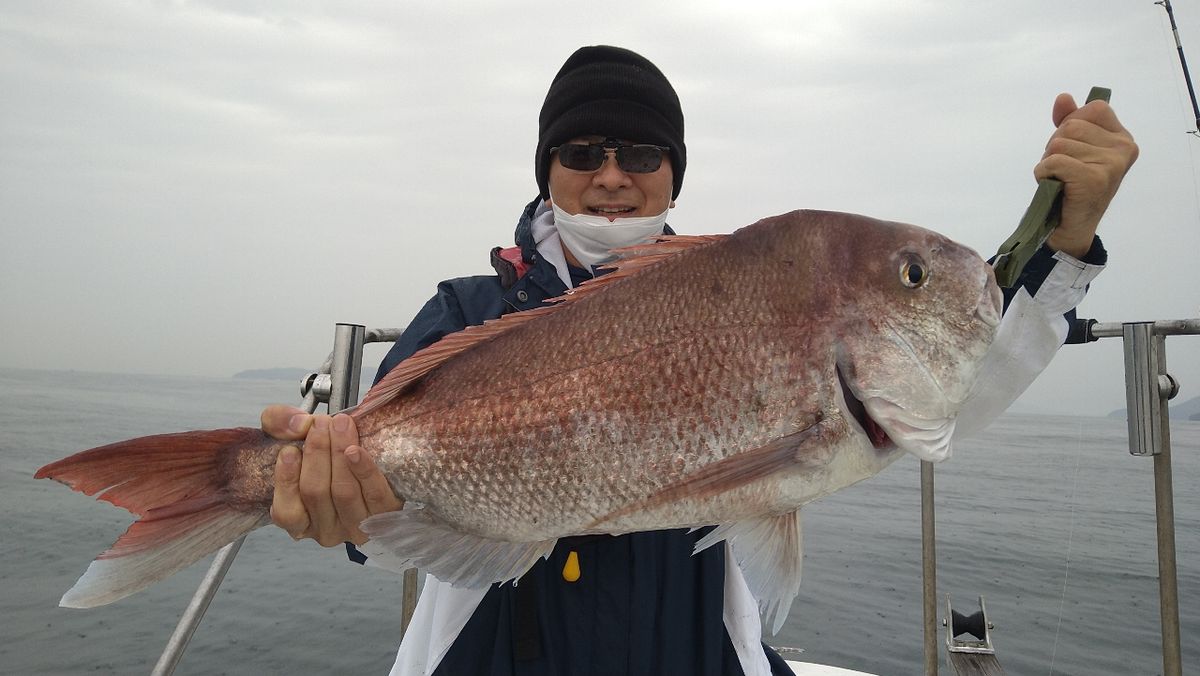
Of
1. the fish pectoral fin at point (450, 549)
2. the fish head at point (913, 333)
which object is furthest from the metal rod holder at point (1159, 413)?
the fish pectoral fin at point (450, 549)

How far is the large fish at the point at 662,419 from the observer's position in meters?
1.64

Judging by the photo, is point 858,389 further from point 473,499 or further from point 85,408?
point 85,408

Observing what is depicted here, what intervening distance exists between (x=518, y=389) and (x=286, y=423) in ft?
2.19

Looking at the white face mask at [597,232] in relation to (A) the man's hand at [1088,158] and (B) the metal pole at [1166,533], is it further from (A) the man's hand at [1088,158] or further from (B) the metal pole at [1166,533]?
(B) the metal pole at [1166,533]

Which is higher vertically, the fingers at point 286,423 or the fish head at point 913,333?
the fish head at point 913,333

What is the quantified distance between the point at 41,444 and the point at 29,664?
2417cm

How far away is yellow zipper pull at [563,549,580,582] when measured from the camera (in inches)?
82.5

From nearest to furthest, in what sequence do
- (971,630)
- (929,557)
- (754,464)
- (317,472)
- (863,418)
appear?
(754,464)
(863,418)
(317,472)
(929,557)
(971,630)

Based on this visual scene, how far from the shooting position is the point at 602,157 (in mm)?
2656

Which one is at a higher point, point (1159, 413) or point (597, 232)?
point (597, 232)

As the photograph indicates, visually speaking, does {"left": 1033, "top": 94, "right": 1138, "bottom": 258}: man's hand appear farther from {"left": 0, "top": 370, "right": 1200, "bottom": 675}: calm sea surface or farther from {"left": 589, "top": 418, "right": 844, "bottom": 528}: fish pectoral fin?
{"left": 0, "top": 370, "right": 1200, "bottom": 675}: calm sea surface

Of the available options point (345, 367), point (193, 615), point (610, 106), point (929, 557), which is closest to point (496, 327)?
point (610, 106)

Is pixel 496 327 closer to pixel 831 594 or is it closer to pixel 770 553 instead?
pixel 770 553

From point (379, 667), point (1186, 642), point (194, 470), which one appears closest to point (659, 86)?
point (194, 470)
